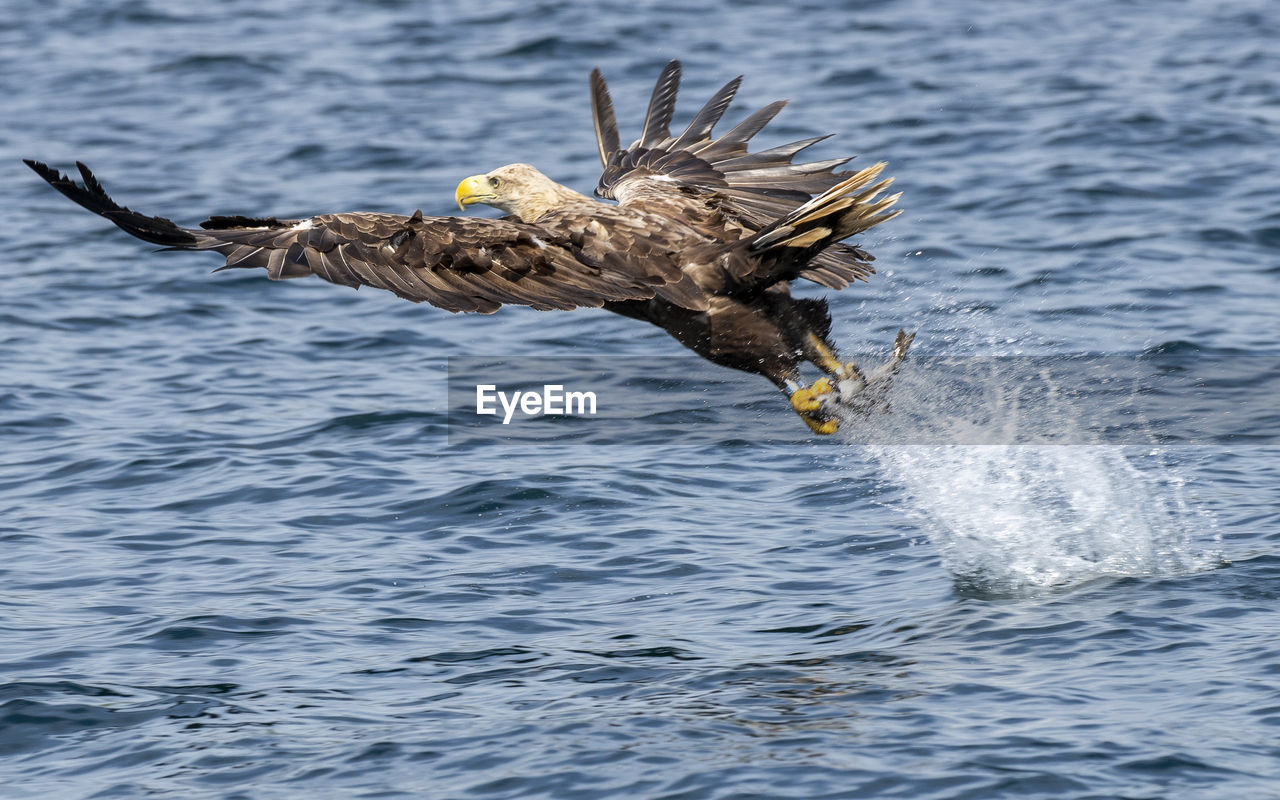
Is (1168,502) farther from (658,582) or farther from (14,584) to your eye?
(14,584)

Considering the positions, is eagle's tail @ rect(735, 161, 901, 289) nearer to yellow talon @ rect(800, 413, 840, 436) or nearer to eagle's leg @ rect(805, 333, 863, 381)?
eagle's leg @ rect(805, 333, 863, 381)

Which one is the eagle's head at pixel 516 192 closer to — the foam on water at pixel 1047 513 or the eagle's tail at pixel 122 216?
the eagle's tail at pixel 122 216

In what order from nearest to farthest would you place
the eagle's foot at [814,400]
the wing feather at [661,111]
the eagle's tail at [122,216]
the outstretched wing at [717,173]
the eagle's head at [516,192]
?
the eagle's tail at [122,216] < the eagle's foot at [814,400] < the outstretched wing at [717,173] < the eagle's head at [516,192] < the wing feather at [661,111]

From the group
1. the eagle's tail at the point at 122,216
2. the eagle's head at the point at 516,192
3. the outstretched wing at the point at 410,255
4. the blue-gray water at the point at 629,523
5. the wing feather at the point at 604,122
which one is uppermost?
the wing feather at the point at 604,122

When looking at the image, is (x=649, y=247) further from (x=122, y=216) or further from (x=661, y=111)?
(x=122, y=216)

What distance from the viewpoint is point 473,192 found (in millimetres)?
8016

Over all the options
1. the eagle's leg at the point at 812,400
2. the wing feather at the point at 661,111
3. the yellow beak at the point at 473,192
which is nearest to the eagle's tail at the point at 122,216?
the yellow beak at the point at 473,192

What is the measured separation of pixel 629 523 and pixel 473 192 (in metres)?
1.67

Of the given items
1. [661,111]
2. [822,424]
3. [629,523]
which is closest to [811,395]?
[822,424]

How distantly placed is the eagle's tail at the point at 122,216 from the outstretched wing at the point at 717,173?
208cm

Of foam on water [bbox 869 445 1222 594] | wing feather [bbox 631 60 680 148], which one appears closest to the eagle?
wing feather [bbox 631 60 680 148]

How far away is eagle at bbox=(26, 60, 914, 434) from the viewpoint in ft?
20.9

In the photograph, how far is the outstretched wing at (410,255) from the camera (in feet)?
20.5

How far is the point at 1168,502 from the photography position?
7.83 metres
